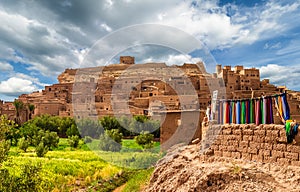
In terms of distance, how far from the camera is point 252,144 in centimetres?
693

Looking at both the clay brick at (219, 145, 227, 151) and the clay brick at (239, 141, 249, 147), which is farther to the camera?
the clay brick at (219, 145, 227, 151)

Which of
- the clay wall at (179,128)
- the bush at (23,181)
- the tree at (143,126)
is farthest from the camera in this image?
the tree at (143,126)

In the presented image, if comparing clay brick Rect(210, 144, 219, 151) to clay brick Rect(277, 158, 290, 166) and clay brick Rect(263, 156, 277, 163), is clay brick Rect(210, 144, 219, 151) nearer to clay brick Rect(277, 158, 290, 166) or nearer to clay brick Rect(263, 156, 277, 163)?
clay brick Rect(263, 156, 277, 163)

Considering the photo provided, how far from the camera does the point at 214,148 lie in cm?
816

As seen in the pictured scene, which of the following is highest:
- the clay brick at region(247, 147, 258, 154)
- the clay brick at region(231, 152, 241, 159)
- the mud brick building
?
the mud brick building

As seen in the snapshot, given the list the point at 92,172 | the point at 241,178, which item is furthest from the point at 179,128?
the point at 241,178

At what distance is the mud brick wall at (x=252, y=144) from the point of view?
20.2ft

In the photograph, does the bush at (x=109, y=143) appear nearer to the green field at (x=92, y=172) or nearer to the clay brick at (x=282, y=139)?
the green field at (x=92, y=172)

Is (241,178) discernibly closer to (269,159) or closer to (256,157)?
(269,159)

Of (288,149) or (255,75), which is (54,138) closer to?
(288,149)

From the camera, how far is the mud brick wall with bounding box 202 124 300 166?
6156 millimetres

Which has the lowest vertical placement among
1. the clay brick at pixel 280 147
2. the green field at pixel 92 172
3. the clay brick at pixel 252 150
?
the green field at pixel 92 172

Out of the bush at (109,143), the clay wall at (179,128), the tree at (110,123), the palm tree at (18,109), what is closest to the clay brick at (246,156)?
the clay wall at (179,128)

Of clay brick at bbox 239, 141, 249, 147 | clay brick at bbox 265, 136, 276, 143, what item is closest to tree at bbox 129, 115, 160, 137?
clay brick at bbox 239, 141, 249, 147
